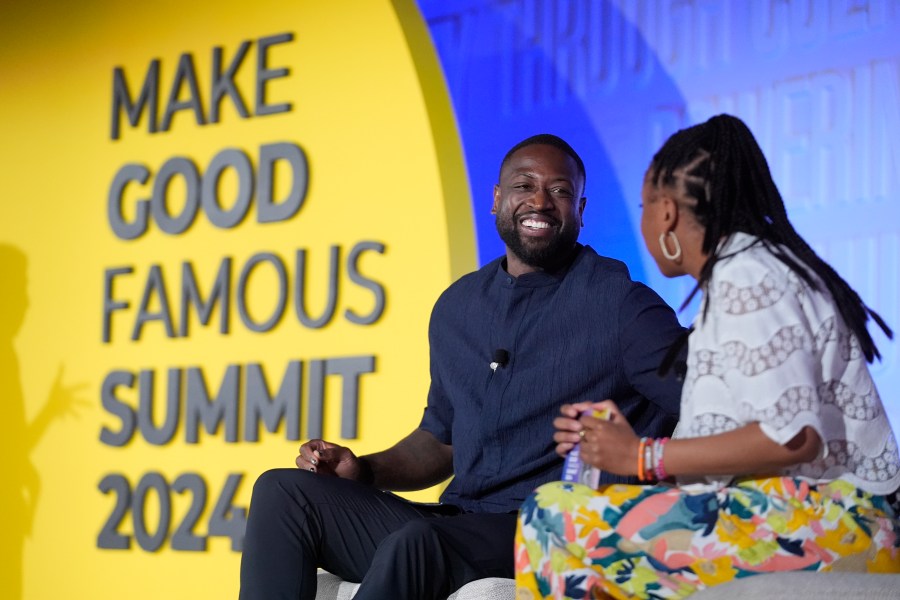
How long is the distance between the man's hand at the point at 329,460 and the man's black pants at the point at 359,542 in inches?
6.0

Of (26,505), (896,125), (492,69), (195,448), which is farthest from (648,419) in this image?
(26,505)

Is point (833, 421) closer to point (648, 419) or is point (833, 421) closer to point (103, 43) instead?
point (648, 419)

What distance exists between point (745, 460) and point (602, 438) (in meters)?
0.24

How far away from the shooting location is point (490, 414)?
2.61 m

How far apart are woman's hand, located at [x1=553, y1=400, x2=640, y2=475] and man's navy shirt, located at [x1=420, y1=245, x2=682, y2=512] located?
519 millimetres

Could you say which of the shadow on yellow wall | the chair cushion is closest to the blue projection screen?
the chair cushion

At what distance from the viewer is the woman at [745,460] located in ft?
5.52

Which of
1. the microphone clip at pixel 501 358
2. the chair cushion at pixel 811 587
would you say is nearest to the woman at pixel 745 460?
the chair cushion at pixel 811 587

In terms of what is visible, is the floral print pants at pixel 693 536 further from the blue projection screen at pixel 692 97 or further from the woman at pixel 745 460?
the blue projection screen at pixel 692 97

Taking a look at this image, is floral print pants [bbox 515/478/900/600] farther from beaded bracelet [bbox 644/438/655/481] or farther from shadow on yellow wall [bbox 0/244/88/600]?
shadow on yellow wall [bbox 0/244/88/600]

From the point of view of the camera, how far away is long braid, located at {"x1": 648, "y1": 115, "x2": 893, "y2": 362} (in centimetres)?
183

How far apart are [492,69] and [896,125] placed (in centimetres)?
140

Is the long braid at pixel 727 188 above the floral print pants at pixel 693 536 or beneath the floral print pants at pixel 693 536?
above

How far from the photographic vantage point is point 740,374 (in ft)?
5.58
